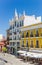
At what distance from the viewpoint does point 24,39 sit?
34781mm

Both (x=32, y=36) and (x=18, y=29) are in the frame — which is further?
(x=18, y=29)

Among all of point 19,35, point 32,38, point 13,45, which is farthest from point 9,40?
point 32,38

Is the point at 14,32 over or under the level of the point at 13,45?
over

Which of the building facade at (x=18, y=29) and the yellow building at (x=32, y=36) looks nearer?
the yellow building at (x=32, y=36)

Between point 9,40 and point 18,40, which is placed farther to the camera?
point 9,40

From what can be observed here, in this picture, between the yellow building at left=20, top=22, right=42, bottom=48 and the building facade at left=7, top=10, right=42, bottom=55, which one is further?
the building facade at left=7, top=10, right=42, bottom=55

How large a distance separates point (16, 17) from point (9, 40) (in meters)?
6.96

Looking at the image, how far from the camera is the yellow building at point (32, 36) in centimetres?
2995

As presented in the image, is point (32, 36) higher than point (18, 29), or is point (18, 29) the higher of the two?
point (18, 29)

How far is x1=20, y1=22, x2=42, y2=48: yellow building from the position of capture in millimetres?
29953

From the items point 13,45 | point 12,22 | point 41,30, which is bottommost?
point 13,45

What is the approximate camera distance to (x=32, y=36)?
32.1 metres

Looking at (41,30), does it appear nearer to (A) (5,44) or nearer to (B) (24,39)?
(B) (24,39)

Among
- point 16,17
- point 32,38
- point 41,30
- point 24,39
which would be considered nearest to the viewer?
point 41,30
